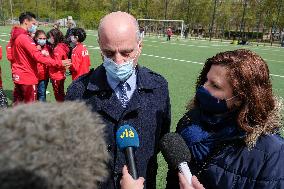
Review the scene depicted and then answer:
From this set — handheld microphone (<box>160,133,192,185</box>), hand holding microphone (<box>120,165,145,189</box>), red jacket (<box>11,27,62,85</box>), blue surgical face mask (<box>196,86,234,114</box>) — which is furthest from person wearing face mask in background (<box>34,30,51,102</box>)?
hand holding microphone (<box>120,165,145,189</box>)

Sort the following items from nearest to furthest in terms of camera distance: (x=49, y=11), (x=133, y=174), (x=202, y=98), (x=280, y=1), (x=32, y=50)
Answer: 1. (x=133, y=174)
2. (x=202, y=98)
3. (x=32, y=50)
4. (x=280, y=1)
5. (x=49, y=11)

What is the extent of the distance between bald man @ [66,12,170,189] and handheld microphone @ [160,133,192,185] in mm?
299

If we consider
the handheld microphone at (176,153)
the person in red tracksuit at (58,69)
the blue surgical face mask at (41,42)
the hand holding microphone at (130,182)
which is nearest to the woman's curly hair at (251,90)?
the handheld microphone at (176,153)

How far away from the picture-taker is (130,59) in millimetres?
2346

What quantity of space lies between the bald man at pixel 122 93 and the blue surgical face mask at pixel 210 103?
0.29 metres

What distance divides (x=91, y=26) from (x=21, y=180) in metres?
58.4

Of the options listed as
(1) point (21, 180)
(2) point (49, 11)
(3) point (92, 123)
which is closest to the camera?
(1) point (21, 180)

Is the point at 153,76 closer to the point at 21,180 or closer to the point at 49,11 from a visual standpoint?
the point at 21,180

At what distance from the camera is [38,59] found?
5.83 m

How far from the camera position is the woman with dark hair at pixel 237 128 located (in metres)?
1.94

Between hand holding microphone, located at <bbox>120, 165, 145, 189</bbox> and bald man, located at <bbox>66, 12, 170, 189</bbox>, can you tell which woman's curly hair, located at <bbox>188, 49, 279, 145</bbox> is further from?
hand holding microphone, located at <bbox>120, 165, 145, 189</bbox>

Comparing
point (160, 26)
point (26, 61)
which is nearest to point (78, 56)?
point (26, 61)

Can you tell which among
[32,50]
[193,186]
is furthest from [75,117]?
[32,50]

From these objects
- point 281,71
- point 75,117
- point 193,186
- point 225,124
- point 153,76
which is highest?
point 75,117
